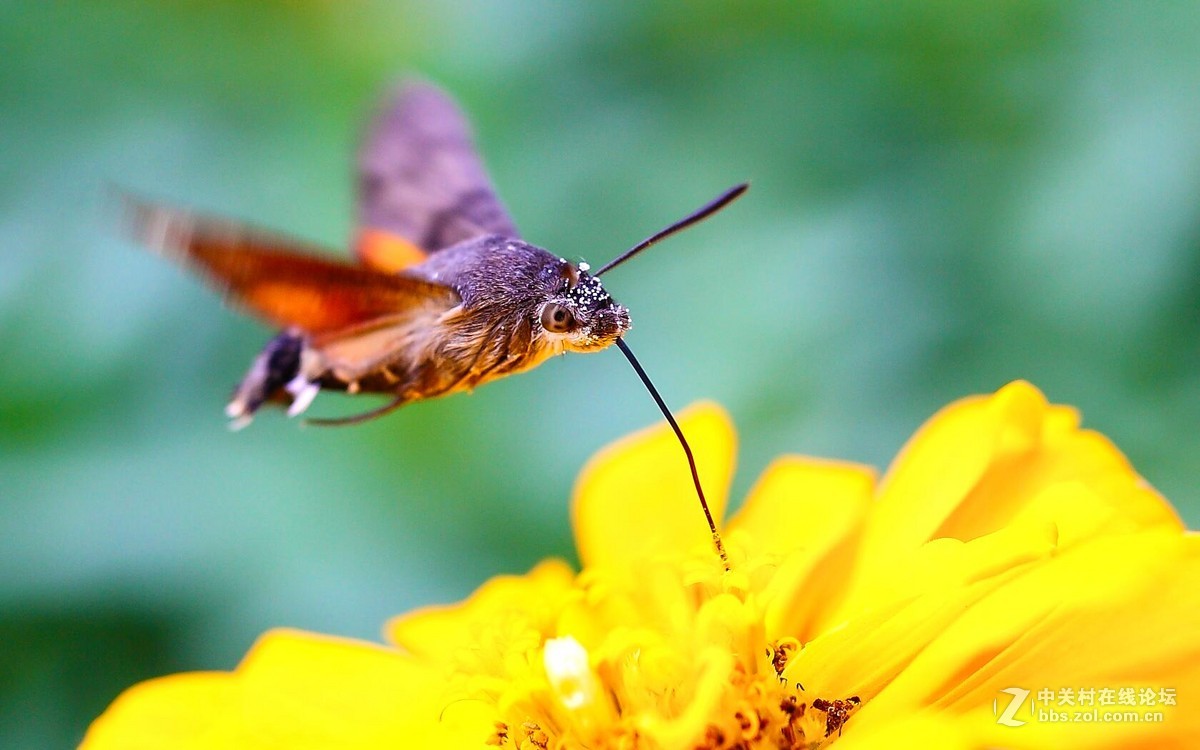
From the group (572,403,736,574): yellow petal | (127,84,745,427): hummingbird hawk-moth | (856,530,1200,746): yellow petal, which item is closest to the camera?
(856,530,1200,746): yellow petal

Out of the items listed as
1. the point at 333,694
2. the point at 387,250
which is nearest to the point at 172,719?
the point at 333,694

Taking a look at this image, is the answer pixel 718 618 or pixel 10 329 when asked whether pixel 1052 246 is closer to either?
pixel 718 618

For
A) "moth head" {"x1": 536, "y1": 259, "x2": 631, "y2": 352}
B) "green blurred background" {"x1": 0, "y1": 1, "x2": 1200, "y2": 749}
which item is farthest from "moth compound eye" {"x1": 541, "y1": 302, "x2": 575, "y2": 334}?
"green blurred background" {"x1": 0, "y1": 1, "x2": 1200, "y2": 749}

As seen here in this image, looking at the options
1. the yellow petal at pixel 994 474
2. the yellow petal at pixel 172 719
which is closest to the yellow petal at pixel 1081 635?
the yellow petal at pixel 994 474

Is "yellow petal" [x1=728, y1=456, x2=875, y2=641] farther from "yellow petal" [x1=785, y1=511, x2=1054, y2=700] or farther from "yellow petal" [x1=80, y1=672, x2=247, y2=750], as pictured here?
"yellow petal" [x1=80, y1=672, x2=247, y2=750]

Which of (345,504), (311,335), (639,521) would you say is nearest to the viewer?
(311,335)

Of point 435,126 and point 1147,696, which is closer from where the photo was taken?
point 1147,696

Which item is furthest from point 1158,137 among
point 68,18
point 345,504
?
point 68,18
